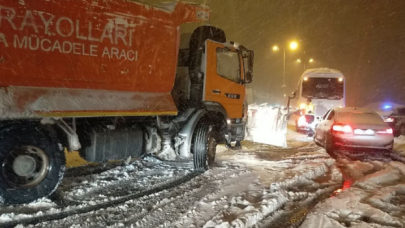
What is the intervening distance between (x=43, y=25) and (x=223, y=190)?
3.53 metres

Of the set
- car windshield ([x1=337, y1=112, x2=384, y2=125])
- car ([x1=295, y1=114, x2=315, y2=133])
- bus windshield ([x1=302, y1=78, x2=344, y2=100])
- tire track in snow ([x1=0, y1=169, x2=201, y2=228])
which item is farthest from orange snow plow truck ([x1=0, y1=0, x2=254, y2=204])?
bus windshield ([x1=302, y1=78, x2=344, y2=100])

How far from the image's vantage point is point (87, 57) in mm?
4934

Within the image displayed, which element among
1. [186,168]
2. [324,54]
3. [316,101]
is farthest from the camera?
[324,54]

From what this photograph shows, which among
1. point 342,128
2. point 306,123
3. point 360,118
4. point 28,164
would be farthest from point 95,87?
point 306,123

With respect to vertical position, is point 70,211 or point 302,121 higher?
point 302,121

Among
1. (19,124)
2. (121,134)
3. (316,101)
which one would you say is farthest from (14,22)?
(316,101)

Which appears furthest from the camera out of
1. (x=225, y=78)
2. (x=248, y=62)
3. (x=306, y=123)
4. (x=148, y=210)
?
(x=306, y=123)

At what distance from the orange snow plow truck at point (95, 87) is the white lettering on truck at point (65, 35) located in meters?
0.01

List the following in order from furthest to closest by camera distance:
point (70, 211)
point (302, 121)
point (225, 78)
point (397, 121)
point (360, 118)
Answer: point (302, 121) → point (397, 121) → point (360, 118) → point (225, 78) → point (70, 211)

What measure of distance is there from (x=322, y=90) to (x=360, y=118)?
29.5ft

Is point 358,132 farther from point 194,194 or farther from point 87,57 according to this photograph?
point 87,57

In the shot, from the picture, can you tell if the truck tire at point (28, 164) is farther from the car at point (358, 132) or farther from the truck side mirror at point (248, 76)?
the car at point (358, 132)

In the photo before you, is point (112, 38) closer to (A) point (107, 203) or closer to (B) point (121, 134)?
(B) point (121, 134)

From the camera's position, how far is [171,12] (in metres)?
6.13
